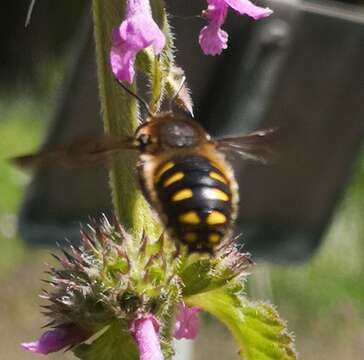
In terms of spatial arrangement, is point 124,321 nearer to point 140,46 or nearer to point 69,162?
point 69,162

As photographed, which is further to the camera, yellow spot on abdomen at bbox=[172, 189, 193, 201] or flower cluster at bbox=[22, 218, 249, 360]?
flower cluster at bbox=[22, 218, 249, 360]

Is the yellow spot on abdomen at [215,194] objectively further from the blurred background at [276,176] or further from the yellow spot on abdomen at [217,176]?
the blurred background at [276,176]

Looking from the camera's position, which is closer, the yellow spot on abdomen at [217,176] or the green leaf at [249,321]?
the yellow spot on abdomen at [217,176]

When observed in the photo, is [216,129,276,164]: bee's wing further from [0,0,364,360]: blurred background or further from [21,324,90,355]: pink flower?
[0,0,364,360]: blurred background

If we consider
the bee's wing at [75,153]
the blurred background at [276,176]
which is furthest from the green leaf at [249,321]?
the blurred background at [276,176]

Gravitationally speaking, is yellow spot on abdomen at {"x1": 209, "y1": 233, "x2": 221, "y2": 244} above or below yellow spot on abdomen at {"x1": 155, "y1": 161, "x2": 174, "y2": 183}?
below

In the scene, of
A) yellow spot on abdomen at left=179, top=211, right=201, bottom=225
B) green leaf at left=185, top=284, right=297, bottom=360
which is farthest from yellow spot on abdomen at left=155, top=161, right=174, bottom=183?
green leaf at left=185, top=284, right=297, bottom=360

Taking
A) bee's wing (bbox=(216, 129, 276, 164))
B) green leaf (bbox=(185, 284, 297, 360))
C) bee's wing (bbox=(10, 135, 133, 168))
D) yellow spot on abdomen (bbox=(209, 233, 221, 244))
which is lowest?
green leaf (bbox=(185, 284, 297, 360))

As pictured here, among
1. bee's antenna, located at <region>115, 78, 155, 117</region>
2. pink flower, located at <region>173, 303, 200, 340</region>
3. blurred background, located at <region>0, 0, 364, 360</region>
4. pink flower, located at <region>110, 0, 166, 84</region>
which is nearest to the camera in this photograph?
pink flower, located at <region>110, 0, 166, 84</region>

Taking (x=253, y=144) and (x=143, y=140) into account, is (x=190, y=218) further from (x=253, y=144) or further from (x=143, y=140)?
(x=253, y=144)
